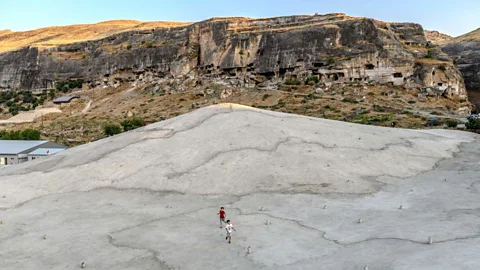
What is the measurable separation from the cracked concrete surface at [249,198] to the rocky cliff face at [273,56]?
24.2 metres

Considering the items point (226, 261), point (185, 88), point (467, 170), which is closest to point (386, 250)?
A: point (226, 261)

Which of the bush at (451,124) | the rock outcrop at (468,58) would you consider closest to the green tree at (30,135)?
the bush at (451,124)

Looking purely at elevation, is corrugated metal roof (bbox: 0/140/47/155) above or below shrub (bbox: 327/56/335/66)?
below

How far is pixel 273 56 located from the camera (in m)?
53.6

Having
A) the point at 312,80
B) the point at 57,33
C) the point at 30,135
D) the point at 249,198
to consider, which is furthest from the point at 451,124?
the point at 57,33

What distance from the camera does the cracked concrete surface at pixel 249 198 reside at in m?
11.1

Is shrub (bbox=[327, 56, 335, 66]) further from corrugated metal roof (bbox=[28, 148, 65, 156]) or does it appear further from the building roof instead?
the building roof

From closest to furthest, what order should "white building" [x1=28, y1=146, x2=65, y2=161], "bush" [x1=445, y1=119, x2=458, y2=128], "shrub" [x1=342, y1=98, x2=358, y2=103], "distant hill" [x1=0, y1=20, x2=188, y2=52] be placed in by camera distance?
"white building" [x1=28, y1=146, x2=65, y2=161] < "bush" [x1=445, y1=119, x2=458, y2=128] < "shrub" [x1=342, y1=98, x2=358, y2=103] < "distant hill" [x1=0, y1=20, x2=188, y2=52]

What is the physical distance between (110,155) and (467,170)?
1560cm

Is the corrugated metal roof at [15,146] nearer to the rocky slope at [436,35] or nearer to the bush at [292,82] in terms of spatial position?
the bush at [292,82]

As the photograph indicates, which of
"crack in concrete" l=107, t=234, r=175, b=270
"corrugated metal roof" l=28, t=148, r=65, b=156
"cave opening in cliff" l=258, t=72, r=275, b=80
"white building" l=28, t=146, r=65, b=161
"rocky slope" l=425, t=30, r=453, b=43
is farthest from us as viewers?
"rocky slope" l=425, t=30, r=453, b=43

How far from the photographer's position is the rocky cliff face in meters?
49.3

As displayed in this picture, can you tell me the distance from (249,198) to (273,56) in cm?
3894

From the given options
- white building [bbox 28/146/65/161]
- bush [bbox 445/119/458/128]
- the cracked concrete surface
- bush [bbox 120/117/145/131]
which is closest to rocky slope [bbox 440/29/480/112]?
bush [bbox 445/119/458/128]
